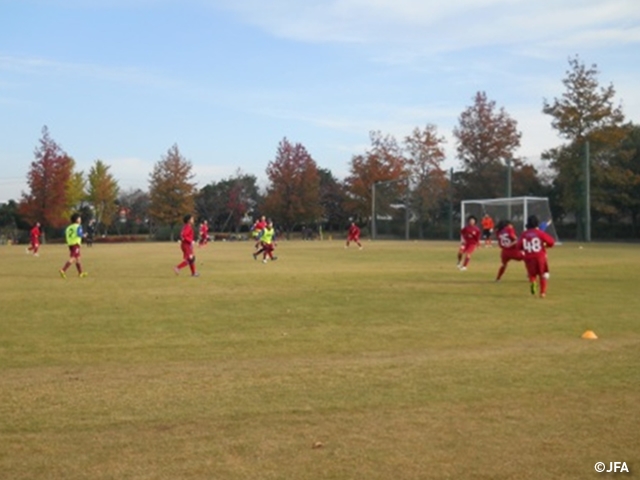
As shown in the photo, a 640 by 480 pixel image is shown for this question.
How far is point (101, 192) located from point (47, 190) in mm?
11602

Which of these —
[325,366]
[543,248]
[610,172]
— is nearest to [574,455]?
[325,366]

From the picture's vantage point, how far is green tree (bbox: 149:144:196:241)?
268 ft

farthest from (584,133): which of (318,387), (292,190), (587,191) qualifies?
(318,387)

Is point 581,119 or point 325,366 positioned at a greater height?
point 581,119

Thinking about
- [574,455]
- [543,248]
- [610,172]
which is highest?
[610,172]

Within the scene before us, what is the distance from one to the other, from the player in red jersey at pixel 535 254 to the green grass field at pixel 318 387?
1.16 m

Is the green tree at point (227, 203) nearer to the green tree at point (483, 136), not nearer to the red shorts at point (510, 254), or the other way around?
the green tree at point (483, 136)

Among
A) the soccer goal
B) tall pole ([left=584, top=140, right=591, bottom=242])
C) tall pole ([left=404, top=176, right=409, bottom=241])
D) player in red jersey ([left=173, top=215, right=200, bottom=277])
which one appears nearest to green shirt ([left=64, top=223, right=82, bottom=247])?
player in red jersey ([left=173, top=215, right=200, bottom=277])

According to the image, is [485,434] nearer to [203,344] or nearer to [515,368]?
[515,368]

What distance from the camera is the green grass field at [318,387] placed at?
530 cm

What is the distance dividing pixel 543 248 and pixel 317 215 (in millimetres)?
66905

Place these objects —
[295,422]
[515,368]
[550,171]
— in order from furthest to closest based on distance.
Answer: [550,171] < [515,368] < [295,422]

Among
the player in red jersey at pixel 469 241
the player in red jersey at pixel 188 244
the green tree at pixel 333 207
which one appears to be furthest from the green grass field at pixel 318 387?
the green tree at pixel 333 207

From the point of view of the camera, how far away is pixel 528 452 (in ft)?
17.8
